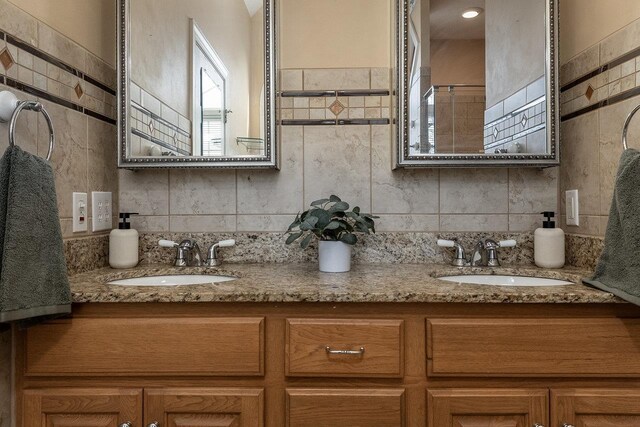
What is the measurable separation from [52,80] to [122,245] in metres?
0.53

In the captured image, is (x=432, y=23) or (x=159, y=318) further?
(x=432, y=23)

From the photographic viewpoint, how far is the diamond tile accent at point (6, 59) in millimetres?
1030

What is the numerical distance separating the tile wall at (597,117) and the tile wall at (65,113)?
5.18 ft

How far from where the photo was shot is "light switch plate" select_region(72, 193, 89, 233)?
51.4 inches

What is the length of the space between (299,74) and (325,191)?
1.42ft

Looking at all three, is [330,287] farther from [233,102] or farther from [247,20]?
[247,20]

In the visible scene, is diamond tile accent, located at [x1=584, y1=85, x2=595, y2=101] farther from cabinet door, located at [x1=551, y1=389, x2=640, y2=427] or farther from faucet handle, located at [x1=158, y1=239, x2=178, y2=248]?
faucet handle, located at [x1=158, y1=239, x2=178, y2=248]

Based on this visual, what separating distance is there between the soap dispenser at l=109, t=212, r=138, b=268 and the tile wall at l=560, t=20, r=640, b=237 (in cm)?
147

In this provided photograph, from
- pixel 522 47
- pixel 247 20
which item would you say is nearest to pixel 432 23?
pixel 522 47

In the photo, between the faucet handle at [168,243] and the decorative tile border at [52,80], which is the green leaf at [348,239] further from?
the decorative tile border at [52,80]

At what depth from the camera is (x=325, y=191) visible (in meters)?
1.53

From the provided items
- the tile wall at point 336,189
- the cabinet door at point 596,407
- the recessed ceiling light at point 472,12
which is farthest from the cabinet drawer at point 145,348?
the recessed ceiling light at point 472,12

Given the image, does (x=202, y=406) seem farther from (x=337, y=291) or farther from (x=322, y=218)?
(x=322, y=218)

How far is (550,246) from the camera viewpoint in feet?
4.51
